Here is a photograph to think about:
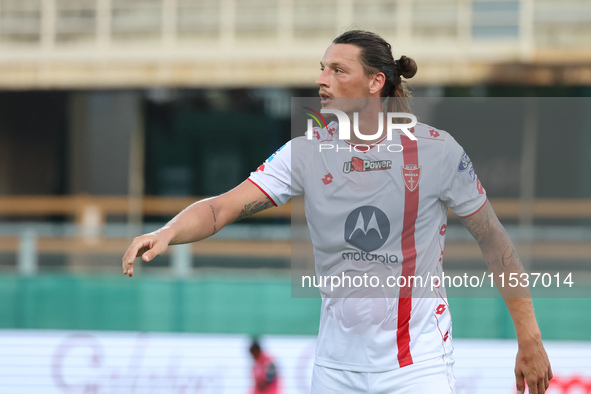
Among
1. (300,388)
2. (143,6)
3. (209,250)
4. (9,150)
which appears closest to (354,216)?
(300,388)

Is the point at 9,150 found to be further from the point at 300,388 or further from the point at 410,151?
the point at 410,151

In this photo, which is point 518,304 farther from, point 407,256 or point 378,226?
point 378,226

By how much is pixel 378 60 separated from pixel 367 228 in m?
0.64

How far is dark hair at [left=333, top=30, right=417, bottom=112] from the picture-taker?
109 inches

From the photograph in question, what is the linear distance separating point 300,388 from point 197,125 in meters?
9.82

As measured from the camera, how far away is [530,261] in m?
9.78

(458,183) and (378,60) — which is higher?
(378,60)

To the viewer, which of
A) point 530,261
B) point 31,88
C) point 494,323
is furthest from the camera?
point 31,88

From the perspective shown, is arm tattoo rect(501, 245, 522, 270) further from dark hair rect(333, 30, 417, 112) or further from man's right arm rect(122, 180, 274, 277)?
man's right arm rect(122, 180, 274, 277)

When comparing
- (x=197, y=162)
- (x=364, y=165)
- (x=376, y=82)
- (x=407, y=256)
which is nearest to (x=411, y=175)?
(x=364, y=165)

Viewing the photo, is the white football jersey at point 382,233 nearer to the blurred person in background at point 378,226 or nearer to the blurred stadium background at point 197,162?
the blurred person in background at point 378,226

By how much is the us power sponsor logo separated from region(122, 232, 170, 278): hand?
0.71 meters

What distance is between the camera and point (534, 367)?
2604 mm

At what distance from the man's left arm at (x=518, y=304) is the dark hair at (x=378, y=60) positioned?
1.90ft
